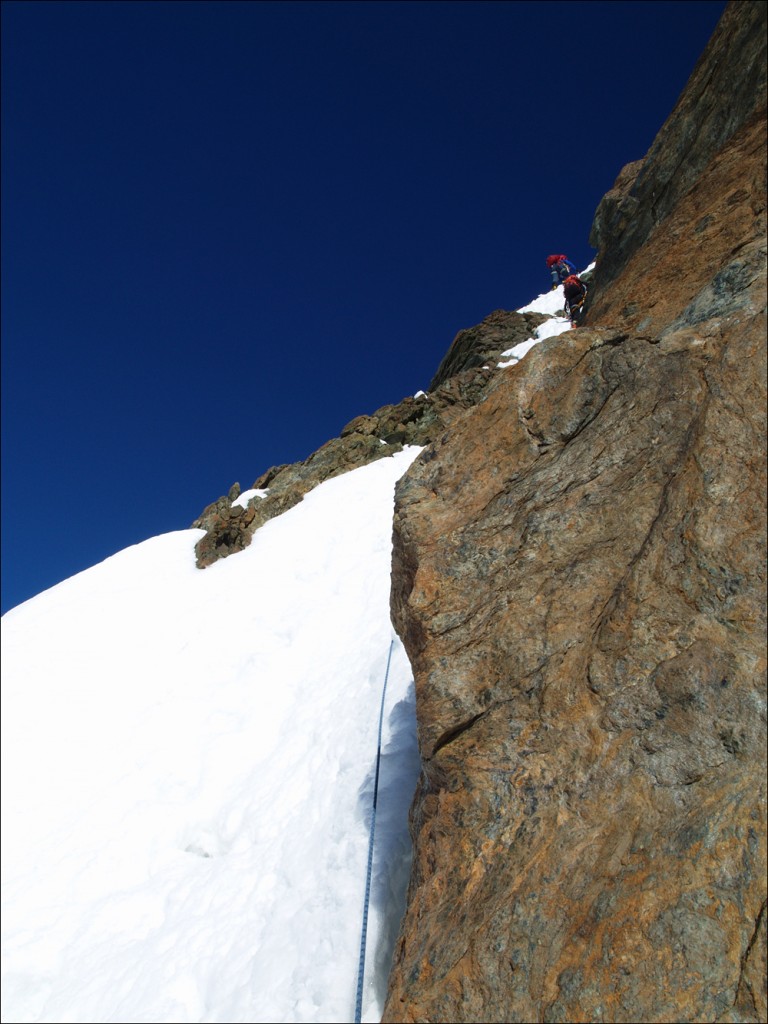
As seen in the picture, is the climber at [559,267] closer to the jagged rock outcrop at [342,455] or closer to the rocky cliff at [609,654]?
the jagged rock outcrop at [342,455]

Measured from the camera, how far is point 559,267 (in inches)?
2060

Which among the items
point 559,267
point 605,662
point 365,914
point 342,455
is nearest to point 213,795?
point 365,914

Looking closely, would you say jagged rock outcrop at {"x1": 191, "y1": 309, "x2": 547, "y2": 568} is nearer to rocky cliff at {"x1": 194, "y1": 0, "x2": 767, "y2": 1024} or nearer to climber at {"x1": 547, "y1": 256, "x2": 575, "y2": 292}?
climber at {"x1": 547, "y1": 256, "x2": 575, "y2": 292}

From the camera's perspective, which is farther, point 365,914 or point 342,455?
point 342,455

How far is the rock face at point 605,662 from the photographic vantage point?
433 centimetres

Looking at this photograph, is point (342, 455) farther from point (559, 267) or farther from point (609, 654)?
point (559, 267)

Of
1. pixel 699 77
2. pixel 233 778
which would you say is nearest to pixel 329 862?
pixel 233 778

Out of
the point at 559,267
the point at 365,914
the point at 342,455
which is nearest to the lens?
the point at 365,914

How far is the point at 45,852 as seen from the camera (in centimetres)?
1214

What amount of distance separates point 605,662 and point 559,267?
5337 cm

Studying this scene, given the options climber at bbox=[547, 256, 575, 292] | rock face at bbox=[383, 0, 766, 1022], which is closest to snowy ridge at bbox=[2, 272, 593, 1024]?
rock face at bbox=[383, 0, 766, 1022]

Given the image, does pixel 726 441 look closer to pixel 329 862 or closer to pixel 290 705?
pixel 329 862

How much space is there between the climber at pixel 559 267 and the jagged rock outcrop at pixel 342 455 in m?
11.2

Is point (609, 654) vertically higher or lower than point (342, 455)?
lower
